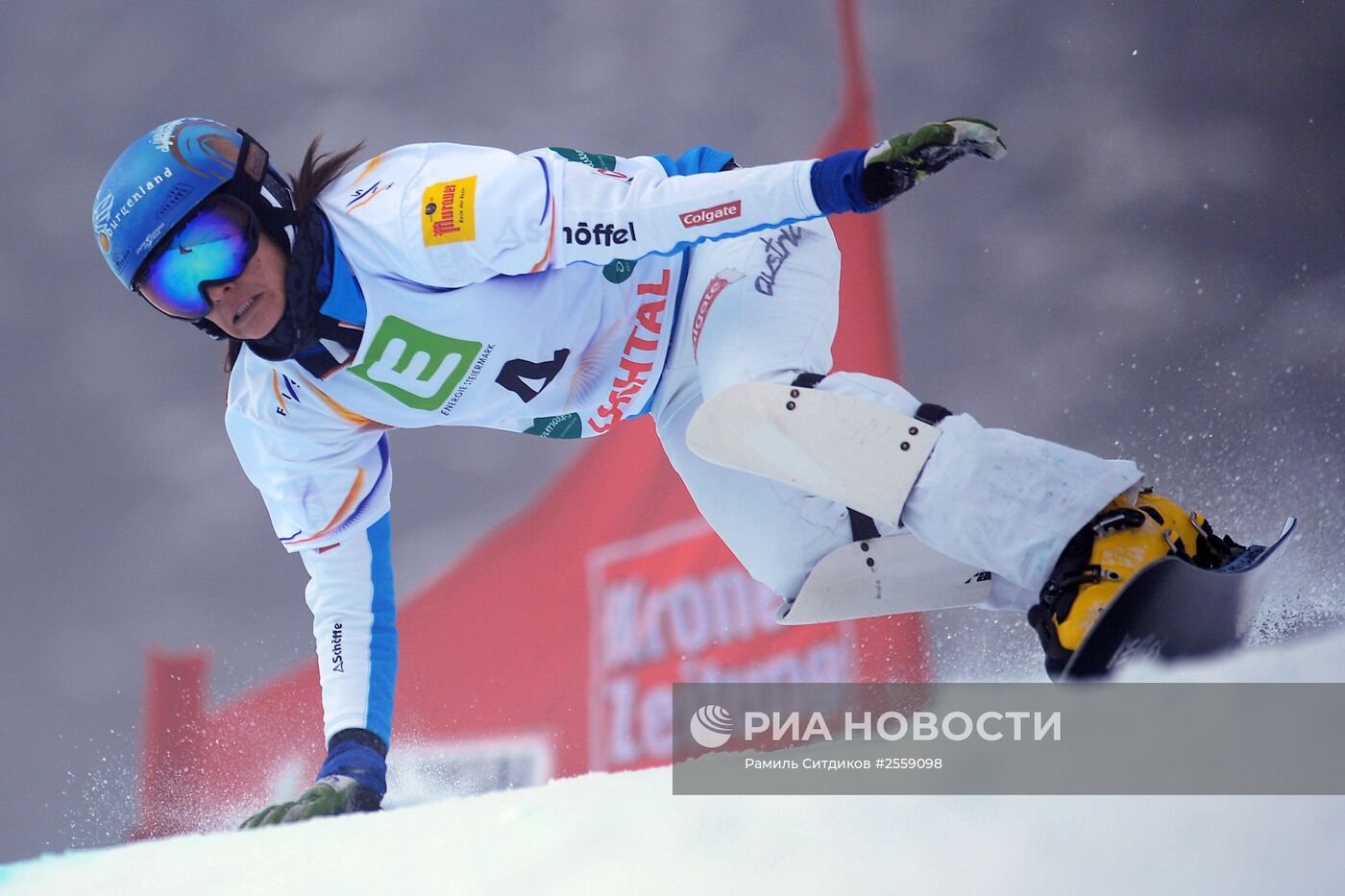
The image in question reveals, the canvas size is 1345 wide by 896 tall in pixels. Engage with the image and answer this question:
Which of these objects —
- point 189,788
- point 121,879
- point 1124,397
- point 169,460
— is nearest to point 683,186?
point 121,879

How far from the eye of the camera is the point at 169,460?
5305mm

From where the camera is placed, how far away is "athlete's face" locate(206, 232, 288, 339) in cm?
197

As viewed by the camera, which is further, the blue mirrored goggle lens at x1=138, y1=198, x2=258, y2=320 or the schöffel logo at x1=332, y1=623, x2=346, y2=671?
the schöffel logo at x1=332, y1=623, x2=346, y2=671

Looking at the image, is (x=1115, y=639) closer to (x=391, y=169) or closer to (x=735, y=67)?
(x=391, y=169)

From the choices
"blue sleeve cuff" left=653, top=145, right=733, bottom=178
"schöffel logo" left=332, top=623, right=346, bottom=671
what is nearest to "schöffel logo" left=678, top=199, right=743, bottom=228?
"blue sleeve cuff" left=653, top=145, right=733, bottom=178

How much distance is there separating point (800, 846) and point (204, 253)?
1.35 meters

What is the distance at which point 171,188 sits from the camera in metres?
1.93

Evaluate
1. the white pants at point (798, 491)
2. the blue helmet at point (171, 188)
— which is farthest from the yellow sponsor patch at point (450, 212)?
the white pants at point (798, 491)

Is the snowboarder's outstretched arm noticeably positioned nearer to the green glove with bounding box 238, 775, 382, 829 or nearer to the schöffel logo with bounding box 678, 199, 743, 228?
the schöffel logo with bounding box 678, 199, 743, 228

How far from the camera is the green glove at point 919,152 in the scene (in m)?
1.75

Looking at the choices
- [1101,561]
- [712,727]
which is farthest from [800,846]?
[712,727]

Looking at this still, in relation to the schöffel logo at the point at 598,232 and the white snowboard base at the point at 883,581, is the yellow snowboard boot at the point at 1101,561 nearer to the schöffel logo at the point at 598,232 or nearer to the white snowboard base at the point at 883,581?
the white snowboard base at the point at 883,581

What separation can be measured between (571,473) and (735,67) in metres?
1.88

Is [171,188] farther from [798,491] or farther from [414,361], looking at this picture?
[798,491]
